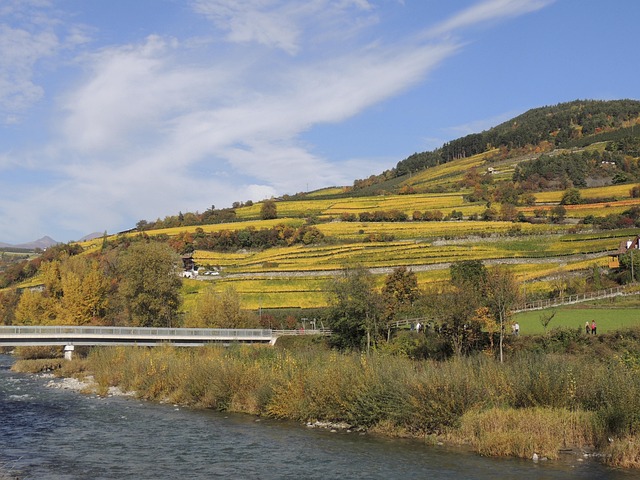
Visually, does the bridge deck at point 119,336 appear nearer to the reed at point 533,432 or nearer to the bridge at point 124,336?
the bridge at point 124,336

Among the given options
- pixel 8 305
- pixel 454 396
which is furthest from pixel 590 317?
pixel 8 305

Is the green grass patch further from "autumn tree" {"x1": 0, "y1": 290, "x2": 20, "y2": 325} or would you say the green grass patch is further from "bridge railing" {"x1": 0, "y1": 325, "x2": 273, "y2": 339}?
"autumn tree" {"x1": 0, "y1": 290, "x2": 20, "y2": 325}

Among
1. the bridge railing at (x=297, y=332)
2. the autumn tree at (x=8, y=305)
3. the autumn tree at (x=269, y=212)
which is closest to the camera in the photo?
the bridge railing at (x=297, y=332)

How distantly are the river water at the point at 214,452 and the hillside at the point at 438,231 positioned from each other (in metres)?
Answer: 47.9

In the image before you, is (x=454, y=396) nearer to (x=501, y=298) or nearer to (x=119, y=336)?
(x=501, y=298)

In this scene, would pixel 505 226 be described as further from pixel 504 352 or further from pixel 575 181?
pixel 504 352

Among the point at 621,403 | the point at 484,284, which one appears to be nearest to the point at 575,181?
the point at 484,284

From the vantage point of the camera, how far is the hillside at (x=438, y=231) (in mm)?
87812

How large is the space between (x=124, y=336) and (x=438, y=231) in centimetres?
6661

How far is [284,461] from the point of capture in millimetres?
25562

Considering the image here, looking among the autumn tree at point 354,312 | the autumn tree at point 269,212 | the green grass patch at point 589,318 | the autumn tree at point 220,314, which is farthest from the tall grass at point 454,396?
the autumn tree at point 269,212

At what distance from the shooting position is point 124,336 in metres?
58.0

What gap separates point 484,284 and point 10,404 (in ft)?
120

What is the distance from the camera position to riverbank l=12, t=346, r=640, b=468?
2509 centimetres
